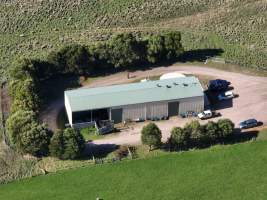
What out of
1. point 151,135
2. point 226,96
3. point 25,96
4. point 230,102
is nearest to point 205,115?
point 230,102

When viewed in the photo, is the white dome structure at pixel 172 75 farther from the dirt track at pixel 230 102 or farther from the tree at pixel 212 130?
the tree at pixel 212 130

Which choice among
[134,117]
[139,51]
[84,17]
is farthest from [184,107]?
[84,17]

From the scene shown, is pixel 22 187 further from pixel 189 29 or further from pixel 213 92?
pixel 189 29

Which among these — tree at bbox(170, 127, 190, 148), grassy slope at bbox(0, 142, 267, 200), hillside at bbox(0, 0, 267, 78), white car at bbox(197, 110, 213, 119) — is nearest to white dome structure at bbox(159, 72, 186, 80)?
white car at bbox(197, 110, 213, 119)

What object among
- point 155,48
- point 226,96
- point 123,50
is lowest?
point 226,96

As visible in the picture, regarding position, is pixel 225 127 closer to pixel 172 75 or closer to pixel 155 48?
pixel 172 75

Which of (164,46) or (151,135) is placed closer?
(151,135)
